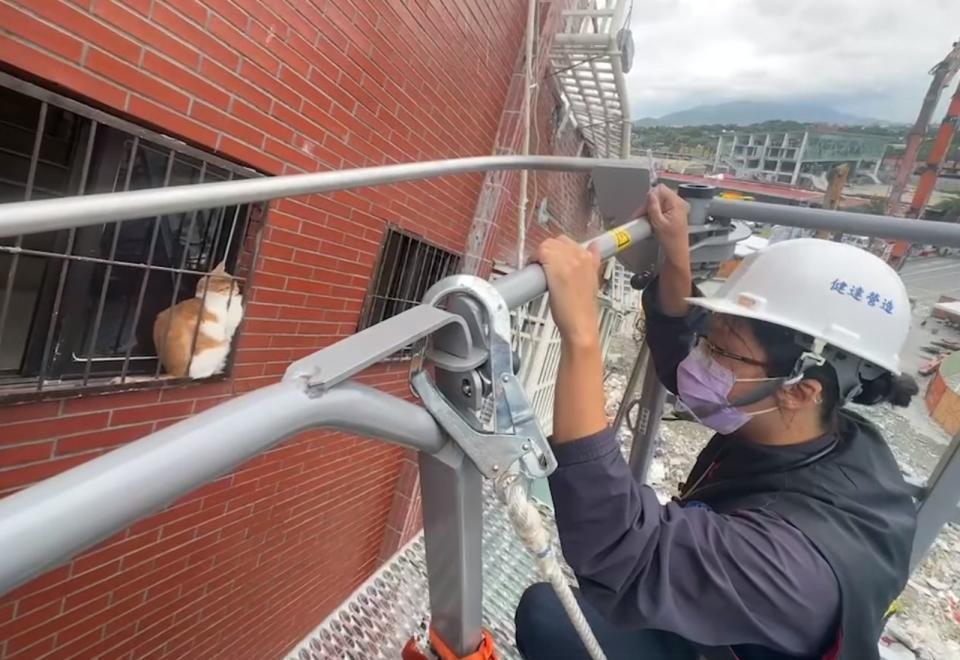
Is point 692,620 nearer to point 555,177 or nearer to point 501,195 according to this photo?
point 501,195

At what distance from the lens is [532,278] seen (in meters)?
0.96

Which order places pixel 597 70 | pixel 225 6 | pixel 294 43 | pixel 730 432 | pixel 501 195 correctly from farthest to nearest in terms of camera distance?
1. pixel 597 70
2. pixel 501 195
3. pixel 294 43
4. pixel 225 6
5. pixel 730 432

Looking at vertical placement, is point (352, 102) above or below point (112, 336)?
above

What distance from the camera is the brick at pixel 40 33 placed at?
1.40 meters

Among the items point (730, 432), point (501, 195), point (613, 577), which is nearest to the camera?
point (613, 577)

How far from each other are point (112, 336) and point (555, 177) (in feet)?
16.7

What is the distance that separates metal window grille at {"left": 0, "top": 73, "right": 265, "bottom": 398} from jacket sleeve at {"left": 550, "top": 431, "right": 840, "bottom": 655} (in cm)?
167

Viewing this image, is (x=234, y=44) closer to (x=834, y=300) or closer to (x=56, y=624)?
(x=834, y=300)

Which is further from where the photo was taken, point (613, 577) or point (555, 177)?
point (555, 177)

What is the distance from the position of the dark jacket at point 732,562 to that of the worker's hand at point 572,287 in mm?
215

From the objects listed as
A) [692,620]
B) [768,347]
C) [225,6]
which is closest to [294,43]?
[225,6]

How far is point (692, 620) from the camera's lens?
44.7 inches

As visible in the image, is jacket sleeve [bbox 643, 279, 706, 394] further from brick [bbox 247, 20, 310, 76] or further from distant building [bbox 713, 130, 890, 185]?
brick [bbox 247, 20, 310, 76]

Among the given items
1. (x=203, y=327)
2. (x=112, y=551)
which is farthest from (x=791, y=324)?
(x=112, y=551)
